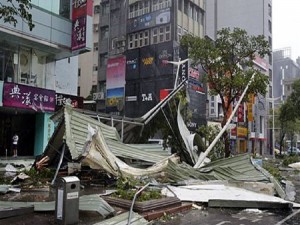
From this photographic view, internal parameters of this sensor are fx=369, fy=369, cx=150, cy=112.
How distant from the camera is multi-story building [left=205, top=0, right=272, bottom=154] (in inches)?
2211

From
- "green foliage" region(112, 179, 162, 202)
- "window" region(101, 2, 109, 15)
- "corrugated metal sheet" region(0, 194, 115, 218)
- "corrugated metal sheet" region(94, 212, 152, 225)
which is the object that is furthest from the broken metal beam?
"window" region(101, 2, 109, 15)

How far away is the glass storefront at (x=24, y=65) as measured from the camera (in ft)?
76.1

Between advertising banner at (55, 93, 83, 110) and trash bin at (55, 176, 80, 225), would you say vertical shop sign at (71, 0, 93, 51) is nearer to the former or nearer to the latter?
advertising banner at (55, 93, 83, 110)

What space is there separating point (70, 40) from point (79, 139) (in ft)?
48.4

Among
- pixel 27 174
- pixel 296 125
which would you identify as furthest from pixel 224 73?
pixel 296 125

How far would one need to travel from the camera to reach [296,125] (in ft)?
157

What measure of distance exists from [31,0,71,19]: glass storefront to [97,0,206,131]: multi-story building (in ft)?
46.8

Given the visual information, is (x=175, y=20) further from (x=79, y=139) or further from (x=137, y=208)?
(x=137, y=208)

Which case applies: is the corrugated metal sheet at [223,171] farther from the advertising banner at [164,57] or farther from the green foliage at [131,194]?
the advertising banner at [164,57]

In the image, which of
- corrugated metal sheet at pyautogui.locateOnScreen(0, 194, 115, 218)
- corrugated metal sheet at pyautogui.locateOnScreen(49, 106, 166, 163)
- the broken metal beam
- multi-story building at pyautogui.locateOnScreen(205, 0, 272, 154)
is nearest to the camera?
corrugated metal sheet at pyautogui.locateOnScreen(0, 194, 115, 218)

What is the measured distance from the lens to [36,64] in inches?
987

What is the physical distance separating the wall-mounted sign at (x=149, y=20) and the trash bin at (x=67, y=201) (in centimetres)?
3532

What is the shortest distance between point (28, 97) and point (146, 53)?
65.8ft

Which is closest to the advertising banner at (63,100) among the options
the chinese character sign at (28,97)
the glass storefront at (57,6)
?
the chinese character sign at (28,97)
